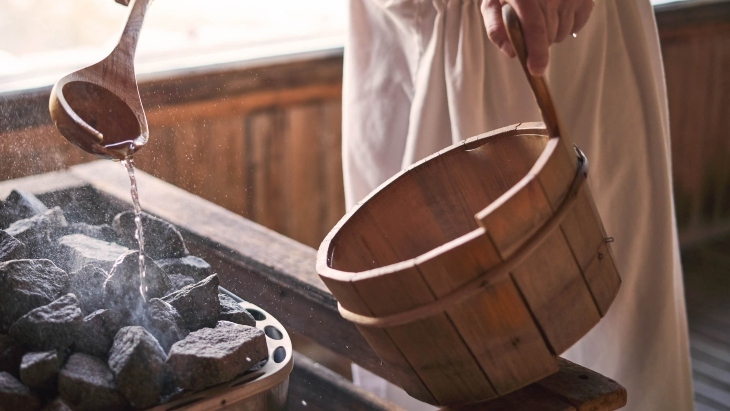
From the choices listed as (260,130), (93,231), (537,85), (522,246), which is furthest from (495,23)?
(260,130)

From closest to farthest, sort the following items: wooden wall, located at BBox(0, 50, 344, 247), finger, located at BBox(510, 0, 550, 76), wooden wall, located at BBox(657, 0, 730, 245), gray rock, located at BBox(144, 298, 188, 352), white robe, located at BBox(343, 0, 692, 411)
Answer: finger, located at BBox(510, 0, 550, 76) < gray rock, located at BBox(144, 298, 188, 352) < white robe, located at BBox(343, 0, 692, 411) < wooden wall, located at BBox(0, 50, 344, 247) < wooden wall, located at BBox(657, 0, 730, 245)

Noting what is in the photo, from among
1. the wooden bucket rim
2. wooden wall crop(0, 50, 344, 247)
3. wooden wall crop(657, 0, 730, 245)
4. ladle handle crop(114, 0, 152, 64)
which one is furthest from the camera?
wooden wall crop(657, 0, 730, 245)

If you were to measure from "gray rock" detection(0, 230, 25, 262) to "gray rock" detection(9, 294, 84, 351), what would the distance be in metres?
0.21

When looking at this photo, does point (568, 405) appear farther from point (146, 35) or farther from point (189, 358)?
point (146, 35)

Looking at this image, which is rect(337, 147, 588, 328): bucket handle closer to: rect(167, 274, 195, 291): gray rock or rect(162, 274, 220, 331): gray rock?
rect(162, 274, 220, 331): gray rock

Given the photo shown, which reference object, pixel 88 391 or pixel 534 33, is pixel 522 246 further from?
pixel 88 391

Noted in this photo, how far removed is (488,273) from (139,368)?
44 cm

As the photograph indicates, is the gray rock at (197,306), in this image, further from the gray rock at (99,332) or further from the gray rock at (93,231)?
the gray rock at (93,231)

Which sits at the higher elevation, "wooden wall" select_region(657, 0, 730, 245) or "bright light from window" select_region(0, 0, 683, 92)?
"bright light from window" select_region(0, 0, 683, 92)

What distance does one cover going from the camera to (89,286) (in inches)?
45.6

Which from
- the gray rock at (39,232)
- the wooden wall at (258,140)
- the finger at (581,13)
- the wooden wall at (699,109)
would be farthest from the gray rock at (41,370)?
the wooden wall at (699,109)

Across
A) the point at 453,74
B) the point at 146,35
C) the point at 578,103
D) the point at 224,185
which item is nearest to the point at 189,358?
the point at 453,74

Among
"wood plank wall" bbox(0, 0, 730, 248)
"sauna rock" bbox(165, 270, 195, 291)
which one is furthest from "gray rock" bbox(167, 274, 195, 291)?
"wood plank wall" bbox(0, 0, 730, 248)

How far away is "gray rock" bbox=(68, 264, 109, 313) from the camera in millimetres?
1133
